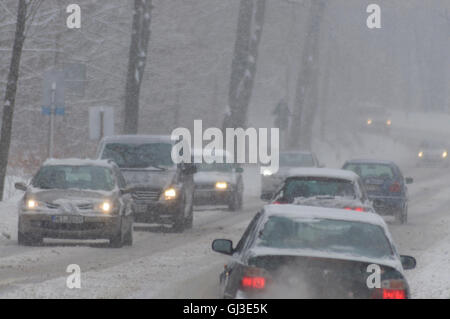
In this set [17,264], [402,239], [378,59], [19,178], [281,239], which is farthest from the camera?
[378,59]

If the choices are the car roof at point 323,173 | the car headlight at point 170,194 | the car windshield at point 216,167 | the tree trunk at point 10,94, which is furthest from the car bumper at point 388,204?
the car roof at point 323,173

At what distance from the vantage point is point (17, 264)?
17.5 m

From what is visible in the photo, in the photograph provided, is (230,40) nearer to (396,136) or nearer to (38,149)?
(38,149)

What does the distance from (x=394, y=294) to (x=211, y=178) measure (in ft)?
80.0

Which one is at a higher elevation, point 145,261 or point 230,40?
point 230,40

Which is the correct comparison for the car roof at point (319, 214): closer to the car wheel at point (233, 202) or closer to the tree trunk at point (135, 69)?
the car wheel at point (233, 202)

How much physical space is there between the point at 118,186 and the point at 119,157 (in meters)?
4.69

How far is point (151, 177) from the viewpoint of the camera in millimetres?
25672

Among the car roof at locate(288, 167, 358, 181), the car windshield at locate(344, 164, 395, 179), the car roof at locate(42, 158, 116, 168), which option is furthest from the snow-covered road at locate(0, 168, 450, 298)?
the car roof at locate(288, 167, 358, 181)

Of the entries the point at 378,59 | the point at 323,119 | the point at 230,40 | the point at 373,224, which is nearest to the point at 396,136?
the point at 378,59

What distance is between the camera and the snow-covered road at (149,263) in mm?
14438

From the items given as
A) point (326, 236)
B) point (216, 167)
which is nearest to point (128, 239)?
point (326, 236)

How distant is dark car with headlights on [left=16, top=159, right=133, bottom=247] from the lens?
20594mm

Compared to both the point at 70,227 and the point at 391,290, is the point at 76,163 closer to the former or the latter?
the point at 70,227
